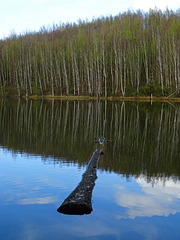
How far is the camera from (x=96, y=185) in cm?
846

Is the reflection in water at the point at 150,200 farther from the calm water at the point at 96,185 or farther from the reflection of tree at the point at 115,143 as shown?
the reflection of tree at the point at 115,143

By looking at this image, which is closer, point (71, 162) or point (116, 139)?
point (71, 162)

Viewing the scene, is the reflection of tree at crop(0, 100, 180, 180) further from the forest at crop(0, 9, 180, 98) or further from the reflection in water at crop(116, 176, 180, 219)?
the forest at crop(0, 9, 180, 98)

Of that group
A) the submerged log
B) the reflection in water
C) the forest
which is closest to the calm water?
the reflection in water

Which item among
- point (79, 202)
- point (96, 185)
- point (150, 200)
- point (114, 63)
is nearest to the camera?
point (79, 202)

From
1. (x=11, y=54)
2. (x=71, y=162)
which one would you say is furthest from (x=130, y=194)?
(x=11, y=54)

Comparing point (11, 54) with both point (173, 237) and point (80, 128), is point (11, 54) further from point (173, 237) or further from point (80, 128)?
point (173, 237)

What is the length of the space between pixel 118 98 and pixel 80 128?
37792 millimetres

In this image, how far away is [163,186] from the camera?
28.6 feet

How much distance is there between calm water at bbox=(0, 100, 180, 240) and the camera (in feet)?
19.3

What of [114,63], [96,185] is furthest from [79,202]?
[114,63]

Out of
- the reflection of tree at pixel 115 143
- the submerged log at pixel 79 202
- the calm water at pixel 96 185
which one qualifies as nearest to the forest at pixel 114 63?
the reflection of tree at pixel 115 143

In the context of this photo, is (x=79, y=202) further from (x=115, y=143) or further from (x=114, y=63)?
(x=114, y=63)

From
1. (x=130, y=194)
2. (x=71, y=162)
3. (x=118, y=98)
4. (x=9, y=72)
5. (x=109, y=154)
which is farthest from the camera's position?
A: (x=9, y=72)
